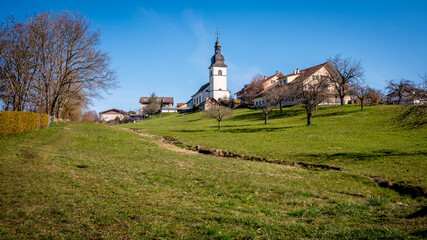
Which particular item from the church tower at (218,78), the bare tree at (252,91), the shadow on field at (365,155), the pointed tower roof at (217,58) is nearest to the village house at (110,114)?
the church tower at (218,78)

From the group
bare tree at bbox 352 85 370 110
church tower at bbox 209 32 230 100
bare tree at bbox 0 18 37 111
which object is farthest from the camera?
church tower at bbox 209 32 230 100

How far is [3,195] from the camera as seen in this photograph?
8.06 metres

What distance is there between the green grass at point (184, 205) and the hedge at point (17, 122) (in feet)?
27.3

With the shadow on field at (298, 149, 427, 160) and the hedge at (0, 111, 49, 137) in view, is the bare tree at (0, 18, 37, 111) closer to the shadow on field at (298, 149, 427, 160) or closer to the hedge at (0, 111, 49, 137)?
the hedge at (0, 111, 49, 137)

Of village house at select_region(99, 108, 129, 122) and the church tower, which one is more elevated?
the church tower

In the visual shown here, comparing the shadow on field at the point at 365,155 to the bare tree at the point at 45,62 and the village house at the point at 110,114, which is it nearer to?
the bare tree at the point at 45,62

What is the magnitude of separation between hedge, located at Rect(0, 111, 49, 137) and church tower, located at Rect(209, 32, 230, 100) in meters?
96.8

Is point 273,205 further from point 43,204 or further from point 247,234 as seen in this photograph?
point 43,204

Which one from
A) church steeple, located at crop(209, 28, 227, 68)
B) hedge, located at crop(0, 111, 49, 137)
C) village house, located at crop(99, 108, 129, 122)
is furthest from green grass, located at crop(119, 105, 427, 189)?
village house, located at crop(99, 108, 129, 122)

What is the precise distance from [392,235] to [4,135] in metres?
28.5

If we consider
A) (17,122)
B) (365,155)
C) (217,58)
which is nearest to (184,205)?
(365,155)

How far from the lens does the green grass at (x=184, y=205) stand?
646 centimetres

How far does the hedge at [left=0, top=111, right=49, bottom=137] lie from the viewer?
20828 mm

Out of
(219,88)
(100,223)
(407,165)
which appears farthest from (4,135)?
(219,88)
